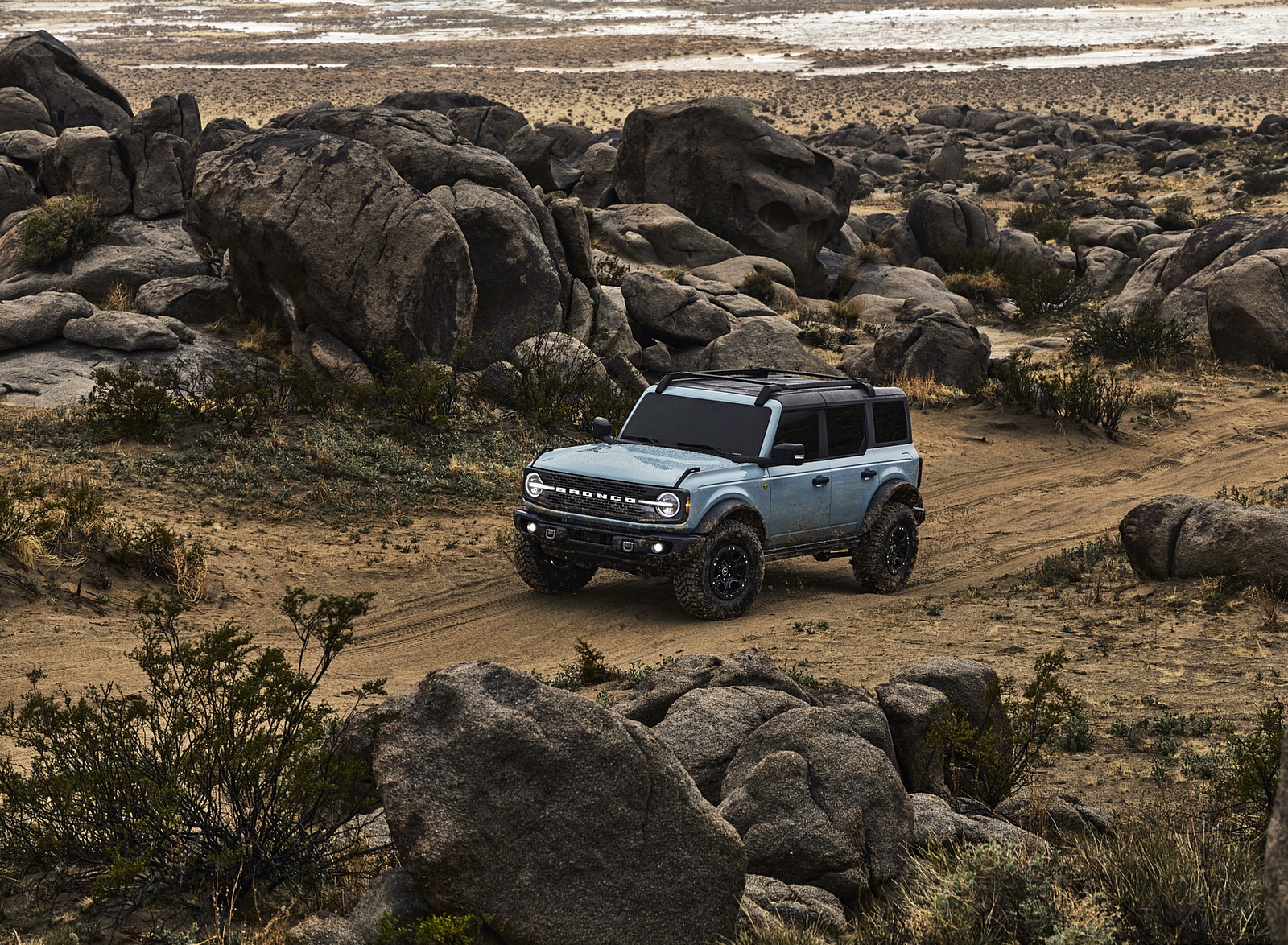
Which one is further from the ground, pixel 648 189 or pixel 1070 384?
pixel 648 189

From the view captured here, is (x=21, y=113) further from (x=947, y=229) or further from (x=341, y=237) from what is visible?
(x=947, y=229)

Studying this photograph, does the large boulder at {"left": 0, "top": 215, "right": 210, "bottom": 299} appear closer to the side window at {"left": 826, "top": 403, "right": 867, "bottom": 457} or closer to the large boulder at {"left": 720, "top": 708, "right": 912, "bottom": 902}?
the side window at {"left": 826, "top": 403, "right": 867, "bottom": 457}

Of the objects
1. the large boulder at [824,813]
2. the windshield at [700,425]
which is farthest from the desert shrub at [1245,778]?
the windshield at [700,425]

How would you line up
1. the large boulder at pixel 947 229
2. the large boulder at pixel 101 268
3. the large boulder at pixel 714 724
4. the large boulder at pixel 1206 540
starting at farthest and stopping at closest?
1. the large boulder at pixel 947 229
2. the large boulder at pixel 101 268
3. the large boulder at pixel 1206 540
4. the large boulder at pixel 714 724

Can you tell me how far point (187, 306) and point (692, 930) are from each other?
55.5 feet

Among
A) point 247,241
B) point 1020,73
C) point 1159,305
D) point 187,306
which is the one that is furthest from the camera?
point 1020,73

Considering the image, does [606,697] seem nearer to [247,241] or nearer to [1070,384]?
[247,241]

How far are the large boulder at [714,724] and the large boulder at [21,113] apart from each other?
29961 millimetres

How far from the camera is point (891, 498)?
1280 cm

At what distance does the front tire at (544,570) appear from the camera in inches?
473

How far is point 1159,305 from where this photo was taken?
28.8 meters

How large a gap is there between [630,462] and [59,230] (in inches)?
591

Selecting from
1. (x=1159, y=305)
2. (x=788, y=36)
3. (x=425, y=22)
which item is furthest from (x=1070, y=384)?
(x=425, y=22)

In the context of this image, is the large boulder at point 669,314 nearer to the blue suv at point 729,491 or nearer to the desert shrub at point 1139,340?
the desert shrub at point 1139,340
